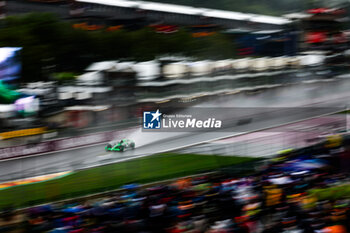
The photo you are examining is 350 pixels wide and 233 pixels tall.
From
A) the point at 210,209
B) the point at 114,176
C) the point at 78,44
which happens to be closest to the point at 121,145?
the point at 114,176

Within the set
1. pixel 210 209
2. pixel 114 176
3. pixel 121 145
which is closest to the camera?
pixel 210 209

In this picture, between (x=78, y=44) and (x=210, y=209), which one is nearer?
(x=210, y=209)

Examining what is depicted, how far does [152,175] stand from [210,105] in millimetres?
4661

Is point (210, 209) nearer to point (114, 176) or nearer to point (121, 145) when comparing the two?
point (114, 176)

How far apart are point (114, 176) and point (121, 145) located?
2345 millimetres

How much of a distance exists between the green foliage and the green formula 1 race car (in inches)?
135

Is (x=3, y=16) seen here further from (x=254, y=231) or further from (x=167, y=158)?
(x=254, y=231)

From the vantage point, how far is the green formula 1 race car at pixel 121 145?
8836 millimetres

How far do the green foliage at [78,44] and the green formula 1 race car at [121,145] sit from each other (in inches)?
135

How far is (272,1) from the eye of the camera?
54.2 feet

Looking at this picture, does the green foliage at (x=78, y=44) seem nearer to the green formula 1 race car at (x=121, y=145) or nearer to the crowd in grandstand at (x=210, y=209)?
the green formula 1 race car at (x=121, y=145)

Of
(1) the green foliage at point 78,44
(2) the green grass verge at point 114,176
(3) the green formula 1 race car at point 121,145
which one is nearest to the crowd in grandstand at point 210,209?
(2) the green grass verge at point 114,176

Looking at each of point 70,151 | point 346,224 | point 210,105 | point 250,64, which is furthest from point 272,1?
point 346,224

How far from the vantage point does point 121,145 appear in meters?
8.87
